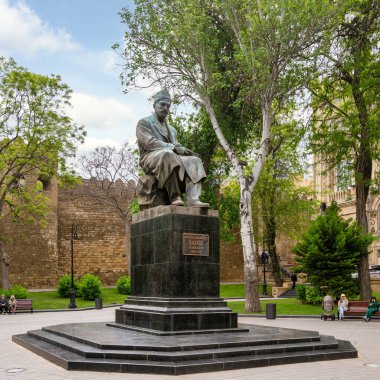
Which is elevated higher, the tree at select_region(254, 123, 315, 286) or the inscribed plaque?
the tree at select_region(254, 123, 315, 286)

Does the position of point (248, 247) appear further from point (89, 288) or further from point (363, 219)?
point (89, 288)

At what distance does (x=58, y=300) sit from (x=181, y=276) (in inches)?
804

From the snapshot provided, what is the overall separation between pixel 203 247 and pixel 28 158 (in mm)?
17949

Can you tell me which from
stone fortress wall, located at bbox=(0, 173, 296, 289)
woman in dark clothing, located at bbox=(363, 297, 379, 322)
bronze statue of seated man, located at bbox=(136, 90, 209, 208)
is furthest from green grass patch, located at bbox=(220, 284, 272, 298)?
bronze statue of seated man, located at bbox=(136, 90, 209, 208)

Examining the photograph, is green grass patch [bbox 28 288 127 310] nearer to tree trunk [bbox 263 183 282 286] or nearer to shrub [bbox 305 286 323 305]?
tree trunk [bbox 263 183 282 286]

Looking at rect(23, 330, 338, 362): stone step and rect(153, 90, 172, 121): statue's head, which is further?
rect(153, 90, 172, 121): statue's head

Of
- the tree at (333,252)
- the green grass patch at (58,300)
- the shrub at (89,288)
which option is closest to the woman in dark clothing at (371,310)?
the tree at (333,252)

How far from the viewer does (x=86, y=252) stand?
38.2m

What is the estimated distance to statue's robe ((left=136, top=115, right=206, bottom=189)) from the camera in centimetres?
1060

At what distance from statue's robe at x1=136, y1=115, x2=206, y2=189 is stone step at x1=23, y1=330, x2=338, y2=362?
3.32 metres

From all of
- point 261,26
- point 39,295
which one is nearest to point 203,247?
point 261,26

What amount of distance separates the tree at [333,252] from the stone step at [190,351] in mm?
12274

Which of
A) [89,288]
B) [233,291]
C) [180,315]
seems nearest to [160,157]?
[180,315]

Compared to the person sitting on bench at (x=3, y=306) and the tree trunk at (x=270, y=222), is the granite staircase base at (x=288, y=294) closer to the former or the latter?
the tree trunk at (x=270, y=222)
